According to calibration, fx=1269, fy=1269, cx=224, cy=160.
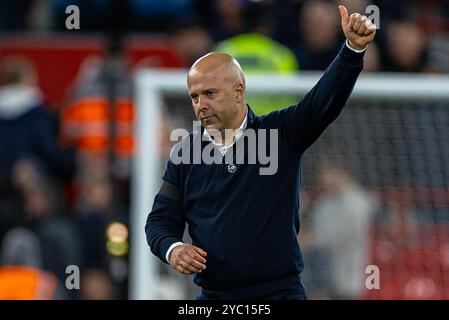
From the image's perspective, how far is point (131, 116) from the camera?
8477mm

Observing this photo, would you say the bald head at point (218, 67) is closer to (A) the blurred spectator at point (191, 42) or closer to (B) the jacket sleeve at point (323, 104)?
(B) the jacket sleeve at point (323, 104)

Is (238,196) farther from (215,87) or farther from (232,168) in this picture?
(215,87)

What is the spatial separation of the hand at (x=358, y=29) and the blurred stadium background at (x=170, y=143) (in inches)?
128

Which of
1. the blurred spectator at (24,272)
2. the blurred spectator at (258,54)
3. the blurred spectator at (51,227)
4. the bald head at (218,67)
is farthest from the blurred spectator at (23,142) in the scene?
the bald head at (218,67)

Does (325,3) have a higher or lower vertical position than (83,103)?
higher

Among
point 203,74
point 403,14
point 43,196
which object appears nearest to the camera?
point 203,74

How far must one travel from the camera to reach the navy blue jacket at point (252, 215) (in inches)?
154

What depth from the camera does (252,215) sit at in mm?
3928

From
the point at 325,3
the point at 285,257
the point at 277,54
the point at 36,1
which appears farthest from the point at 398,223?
the point at 36,1

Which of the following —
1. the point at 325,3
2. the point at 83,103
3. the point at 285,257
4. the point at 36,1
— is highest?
the point at 36,1

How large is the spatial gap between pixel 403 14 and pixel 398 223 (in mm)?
2694

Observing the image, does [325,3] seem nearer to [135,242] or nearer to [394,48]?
[394,48]

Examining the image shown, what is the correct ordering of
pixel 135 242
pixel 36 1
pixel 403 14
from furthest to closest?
1. pixel 36 1
2. pixel 403 14
3. pixel 135 242

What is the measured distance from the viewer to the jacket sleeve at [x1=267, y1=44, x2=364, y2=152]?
3795mm
